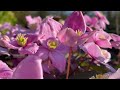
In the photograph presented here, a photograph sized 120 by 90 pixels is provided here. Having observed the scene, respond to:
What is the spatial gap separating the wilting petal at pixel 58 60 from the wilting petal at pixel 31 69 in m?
0.16

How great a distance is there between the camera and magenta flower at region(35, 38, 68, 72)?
28.4 inches

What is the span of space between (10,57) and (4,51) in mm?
70

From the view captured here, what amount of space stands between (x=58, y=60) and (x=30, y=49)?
7 centimetres

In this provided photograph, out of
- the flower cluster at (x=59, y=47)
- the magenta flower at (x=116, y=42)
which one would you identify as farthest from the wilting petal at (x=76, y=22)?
the magenta flower at (x=116, y=42)

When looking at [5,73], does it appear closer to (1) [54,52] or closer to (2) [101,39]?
(1) [54,52]

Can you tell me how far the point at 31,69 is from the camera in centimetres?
56

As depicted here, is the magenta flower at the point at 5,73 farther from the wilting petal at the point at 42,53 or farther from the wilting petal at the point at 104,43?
the wilting petal at the point at 104,43

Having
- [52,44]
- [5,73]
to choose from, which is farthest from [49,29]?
[5,73]

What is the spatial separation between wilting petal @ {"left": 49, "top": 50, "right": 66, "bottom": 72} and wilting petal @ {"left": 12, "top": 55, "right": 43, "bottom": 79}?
156 millimetres

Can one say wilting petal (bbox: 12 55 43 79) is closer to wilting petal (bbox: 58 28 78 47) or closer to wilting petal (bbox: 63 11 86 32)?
wilting petal (bbox: 58 28 78 47)

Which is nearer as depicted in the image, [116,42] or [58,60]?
[58,60]

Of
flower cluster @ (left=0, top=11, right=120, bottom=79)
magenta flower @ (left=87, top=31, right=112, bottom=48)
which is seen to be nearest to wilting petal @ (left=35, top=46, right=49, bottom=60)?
flower cluster @ (left=0, top=11, right=120, bottom=79)

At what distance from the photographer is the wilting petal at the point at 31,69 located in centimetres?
55
